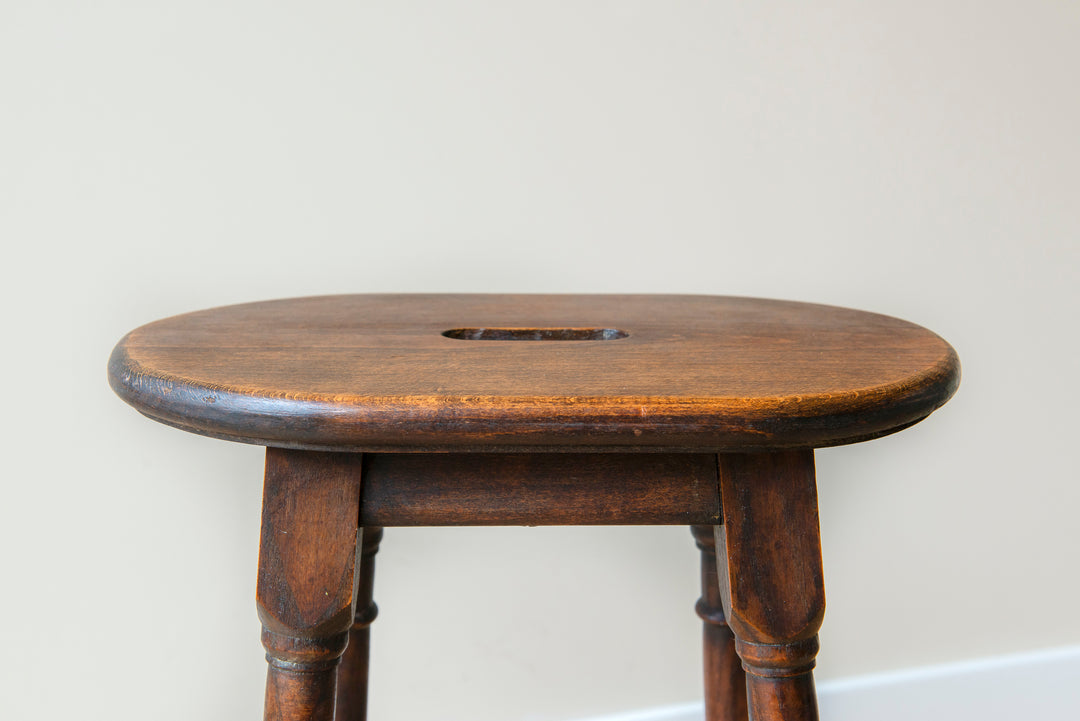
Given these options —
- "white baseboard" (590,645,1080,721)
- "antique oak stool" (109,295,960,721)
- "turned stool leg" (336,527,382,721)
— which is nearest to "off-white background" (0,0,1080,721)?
"white baseboard" (590,645,1080,721)

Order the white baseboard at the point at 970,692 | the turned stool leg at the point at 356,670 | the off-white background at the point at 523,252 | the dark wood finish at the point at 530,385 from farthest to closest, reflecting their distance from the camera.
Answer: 1. the white baseboard at the point at 970,692
2. the off-white background at the point at 523,252
3. the turned stool leg at the point at 356,670
4. the dark wood finish at the point at 530,385

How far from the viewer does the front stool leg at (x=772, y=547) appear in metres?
0.50

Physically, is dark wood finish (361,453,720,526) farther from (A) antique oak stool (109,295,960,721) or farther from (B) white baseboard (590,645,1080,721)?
(B) white baseboard (590,645,1080,721)

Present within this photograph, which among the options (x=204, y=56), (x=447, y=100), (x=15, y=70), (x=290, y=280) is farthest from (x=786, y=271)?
(x=15, y=70)

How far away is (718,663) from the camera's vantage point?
2.76 feet

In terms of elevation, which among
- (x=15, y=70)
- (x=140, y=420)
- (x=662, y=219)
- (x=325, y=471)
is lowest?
(x=140, y=420)

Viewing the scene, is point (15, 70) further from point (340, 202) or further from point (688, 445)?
point (688, 445)

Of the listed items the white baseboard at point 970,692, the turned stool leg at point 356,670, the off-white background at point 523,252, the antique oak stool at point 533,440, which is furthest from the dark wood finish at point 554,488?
the white baseboard at point 970,692

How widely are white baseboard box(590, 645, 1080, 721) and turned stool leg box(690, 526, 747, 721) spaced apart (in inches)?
12.3

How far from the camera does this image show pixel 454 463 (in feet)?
1.67

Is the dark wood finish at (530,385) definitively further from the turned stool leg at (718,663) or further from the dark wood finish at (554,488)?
the turned stool leg at (718,663)

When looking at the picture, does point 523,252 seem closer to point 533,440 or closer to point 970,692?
point 533,440

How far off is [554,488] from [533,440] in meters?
0.08

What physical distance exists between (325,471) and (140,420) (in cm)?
54
